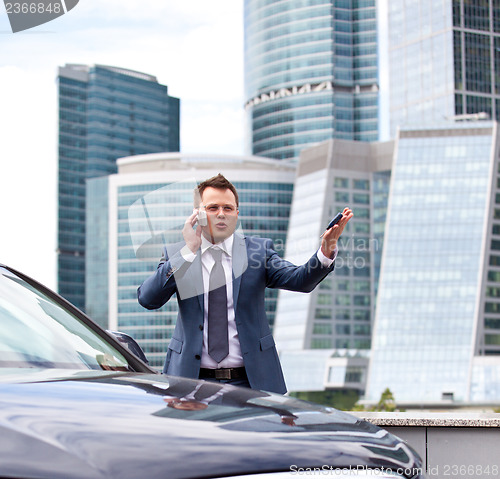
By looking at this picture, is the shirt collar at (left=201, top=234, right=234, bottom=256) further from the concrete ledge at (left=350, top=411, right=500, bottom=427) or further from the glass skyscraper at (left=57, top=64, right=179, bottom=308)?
the glass skyscraper at (left=57, top=64, right=179, bottom=308)

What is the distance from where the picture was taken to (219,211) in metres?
3.20

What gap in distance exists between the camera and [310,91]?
140625mm

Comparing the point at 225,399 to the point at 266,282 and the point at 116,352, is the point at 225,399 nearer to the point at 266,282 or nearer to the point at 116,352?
the point at 116,352

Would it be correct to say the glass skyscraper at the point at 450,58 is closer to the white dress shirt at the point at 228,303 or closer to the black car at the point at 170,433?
the white dress shirt at the point at 228,303

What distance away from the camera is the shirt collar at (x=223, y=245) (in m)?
3.33

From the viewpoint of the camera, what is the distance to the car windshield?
1951 mm

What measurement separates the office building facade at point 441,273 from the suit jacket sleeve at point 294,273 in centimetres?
8620

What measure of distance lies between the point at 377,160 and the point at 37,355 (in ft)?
358

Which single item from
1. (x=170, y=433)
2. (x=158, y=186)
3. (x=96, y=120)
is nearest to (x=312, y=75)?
(x=96, y=120)

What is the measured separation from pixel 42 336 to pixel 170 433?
33.5 inches

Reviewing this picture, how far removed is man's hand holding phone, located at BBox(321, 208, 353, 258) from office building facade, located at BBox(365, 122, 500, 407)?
8652cm

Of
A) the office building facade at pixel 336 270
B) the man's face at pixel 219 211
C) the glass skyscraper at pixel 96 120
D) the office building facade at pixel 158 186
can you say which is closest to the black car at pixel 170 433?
the man's face at pixel 219 211

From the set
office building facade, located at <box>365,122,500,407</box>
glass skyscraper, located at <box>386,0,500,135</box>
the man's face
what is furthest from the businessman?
glass skyscraper, located at <box>386,0,500,135</box>

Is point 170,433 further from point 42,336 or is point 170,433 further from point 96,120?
point 96,120
